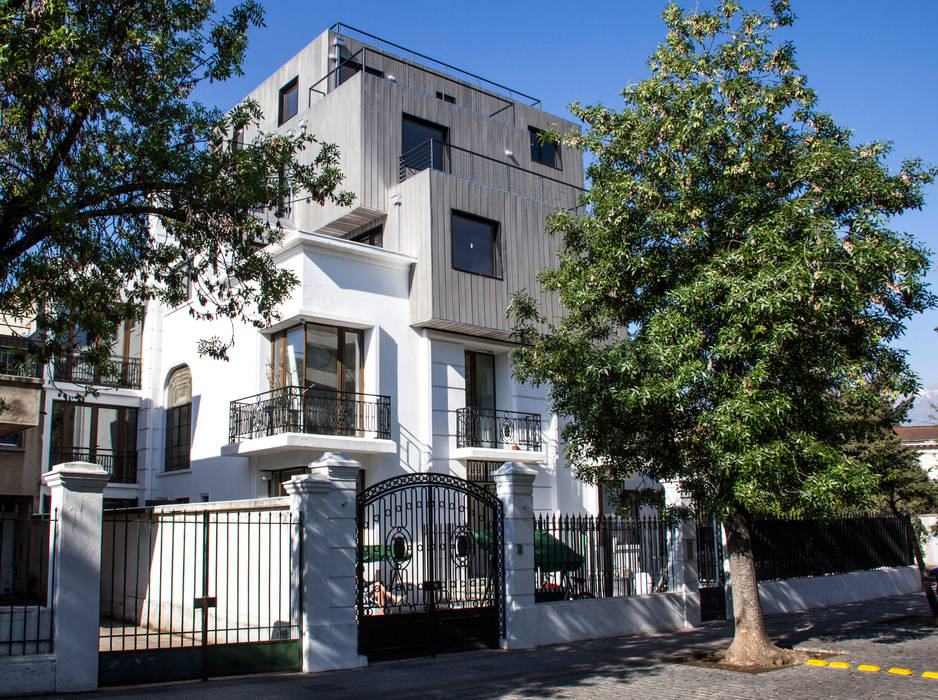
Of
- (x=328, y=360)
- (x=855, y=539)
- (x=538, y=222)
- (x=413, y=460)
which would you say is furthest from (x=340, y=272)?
(x=855, y=539)

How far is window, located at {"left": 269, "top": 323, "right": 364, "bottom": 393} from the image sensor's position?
19688 millimetres

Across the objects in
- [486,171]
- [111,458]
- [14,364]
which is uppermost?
[486,171]

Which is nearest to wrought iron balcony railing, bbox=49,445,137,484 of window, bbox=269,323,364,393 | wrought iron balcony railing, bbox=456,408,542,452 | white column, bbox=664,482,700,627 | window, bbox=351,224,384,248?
window, bbox=269,323,364,393

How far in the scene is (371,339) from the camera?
66.5ft

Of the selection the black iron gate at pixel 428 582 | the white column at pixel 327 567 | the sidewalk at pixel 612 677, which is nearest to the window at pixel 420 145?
the black iron gate at pixel 428 582

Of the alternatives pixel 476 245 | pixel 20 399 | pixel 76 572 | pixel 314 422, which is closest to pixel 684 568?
pixel 314 422

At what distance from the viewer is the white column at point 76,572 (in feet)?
31.9

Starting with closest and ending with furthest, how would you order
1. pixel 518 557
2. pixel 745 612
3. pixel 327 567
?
pixel 327 567 < pixel 745 612 < pixel 518 557

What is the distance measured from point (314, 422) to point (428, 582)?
23.5ft

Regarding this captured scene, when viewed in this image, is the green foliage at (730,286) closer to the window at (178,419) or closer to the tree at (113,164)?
the tree at (113,164)

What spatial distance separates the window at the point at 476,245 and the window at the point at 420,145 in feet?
6.57

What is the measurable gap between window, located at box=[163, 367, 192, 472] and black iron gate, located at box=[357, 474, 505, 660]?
1192cm

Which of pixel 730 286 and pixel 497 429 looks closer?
pixel 730 286

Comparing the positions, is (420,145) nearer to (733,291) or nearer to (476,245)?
(476,245)
